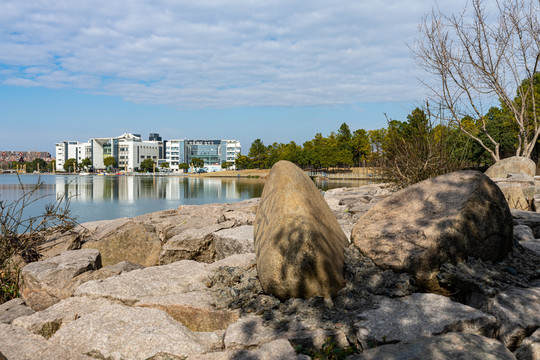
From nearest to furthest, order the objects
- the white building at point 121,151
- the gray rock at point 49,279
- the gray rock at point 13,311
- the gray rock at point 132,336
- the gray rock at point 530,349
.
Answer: the gray rock at point 530,349
the gray rock at point 132,336
the gray rock at point 13,311
the gray rock at point 49,279
the white building at point 121,151

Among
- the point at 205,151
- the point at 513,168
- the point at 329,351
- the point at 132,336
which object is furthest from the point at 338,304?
the point at 205,151

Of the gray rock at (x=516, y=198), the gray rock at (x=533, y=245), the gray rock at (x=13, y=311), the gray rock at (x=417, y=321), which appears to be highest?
the gray rock at (x=516, y=198)

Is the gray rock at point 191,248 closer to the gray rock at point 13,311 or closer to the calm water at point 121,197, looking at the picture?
the calm water at point 121,197

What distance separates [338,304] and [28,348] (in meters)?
2.78

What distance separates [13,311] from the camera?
462 cm

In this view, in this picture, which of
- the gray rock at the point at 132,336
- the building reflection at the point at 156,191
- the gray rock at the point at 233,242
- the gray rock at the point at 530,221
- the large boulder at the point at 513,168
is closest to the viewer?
the gray rock at the point at 132,336

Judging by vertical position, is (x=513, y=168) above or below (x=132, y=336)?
above

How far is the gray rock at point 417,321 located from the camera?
3.06m

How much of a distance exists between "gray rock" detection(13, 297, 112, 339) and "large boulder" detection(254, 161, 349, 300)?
6.00 feet

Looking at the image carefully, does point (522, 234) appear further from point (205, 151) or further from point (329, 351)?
point (205, 151)

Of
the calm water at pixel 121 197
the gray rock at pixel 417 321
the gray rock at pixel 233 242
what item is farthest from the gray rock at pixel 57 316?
the gray rock at pixel 417 321

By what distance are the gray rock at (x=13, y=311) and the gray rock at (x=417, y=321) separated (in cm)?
380

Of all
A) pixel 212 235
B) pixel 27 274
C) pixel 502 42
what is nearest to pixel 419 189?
pixel 212 235

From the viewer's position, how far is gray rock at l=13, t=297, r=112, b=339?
386 cm
